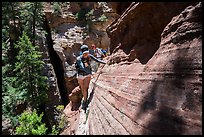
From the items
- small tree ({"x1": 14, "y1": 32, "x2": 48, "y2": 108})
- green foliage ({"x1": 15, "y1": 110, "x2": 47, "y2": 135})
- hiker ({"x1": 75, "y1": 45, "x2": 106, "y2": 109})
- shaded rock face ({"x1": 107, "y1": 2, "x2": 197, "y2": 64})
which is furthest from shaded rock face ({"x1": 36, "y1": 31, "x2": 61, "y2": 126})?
shaded rock face ({"x1": 107, "y1": 2, "x2": 197, "y2": 64})

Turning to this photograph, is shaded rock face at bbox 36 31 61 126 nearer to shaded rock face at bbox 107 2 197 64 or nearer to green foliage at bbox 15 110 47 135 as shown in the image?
green foliage at bbox 15 110 47 135

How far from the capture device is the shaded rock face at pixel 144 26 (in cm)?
421

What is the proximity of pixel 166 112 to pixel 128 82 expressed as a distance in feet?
4.91

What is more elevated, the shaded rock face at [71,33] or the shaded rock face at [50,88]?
the shaded rock face at [71,33]

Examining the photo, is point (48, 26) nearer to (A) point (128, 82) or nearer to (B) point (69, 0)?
(B) point (69, 0)

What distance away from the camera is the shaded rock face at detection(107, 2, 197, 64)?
13.8 ft

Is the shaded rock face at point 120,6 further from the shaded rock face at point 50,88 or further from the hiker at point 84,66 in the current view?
the shaded rock face at point 50,88

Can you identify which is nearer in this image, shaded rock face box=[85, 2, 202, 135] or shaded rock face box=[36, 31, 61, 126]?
shaded rock face box=[85, 2, 202, 135]

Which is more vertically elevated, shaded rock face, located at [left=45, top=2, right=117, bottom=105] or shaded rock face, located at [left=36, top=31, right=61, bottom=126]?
shaded rock face, located at [left=45, top=2, right=117, bottom=105]

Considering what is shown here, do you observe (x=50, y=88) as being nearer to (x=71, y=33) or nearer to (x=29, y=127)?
(x=71, y=33)

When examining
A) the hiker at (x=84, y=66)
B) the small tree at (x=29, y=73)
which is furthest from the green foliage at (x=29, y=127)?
the small tree at (x=29, y=73)

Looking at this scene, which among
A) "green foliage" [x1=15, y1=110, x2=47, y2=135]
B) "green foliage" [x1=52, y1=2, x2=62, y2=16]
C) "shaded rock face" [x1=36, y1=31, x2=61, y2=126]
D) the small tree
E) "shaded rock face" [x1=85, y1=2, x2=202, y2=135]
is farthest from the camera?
"green foliage" [x1=52, y1=2, x2=62, y2=16]

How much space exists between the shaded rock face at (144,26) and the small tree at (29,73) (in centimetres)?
1294

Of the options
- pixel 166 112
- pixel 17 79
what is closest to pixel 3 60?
pixel 17 79
